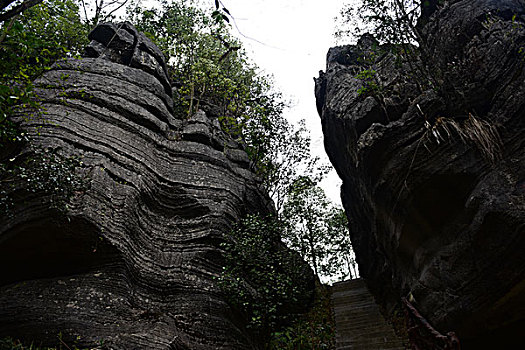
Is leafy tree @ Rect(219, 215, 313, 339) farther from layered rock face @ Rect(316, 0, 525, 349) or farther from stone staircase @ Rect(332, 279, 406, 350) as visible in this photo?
layered rock face @ Rect(316, 0, 525, 349)

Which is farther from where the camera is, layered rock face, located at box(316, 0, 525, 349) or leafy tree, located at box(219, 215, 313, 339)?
leafy tree, located at box(219, 215, 313, 339)

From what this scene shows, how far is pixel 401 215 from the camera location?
27.5ft

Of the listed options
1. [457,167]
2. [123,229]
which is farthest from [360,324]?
[123,229]

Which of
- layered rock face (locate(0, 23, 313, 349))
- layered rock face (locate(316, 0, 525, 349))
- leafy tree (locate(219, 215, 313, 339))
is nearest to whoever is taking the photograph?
layered rock face (locate(316, 0, 525, 349))

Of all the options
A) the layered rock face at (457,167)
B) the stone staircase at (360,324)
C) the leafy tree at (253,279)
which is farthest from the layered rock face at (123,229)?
the layered rock face at (457,167)

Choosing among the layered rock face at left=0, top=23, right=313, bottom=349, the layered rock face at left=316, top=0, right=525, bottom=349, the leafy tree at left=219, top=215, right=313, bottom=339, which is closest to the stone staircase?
the layered rock face at left=316, top=0, right=525, bottom=349

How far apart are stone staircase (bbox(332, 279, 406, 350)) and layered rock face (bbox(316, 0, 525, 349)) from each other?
1524 millimetres

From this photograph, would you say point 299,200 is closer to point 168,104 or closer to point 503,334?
point 168,104

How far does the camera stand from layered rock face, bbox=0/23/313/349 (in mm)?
6466

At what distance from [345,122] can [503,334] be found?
21.8 feet

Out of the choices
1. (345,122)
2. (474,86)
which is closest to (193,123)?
(345,122)

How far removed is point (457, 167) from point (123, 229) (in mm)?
7664

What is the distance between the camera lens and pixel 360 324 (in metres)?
11.7

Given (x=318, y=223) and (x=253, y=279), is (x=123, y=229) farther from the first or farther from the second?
(x=318, y=223)
